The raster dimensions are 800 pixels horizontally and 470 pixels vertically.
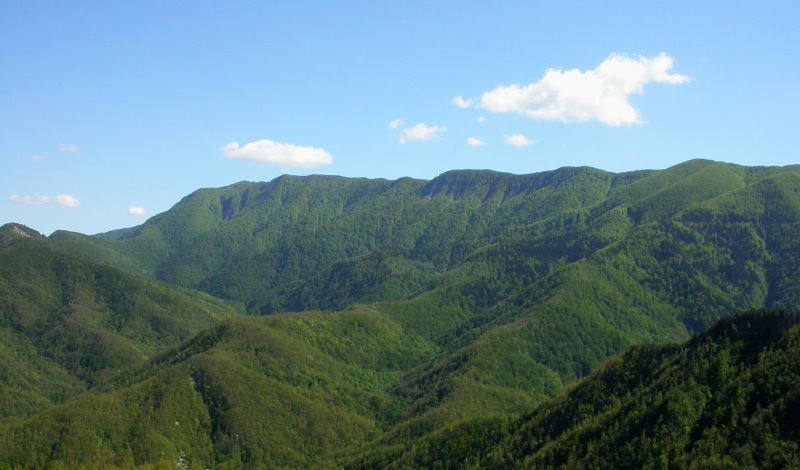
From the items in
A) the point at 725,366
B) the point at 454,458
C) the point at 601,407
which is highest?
the point at 725,366

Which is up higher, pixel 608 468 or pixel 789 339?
pixel 789 339

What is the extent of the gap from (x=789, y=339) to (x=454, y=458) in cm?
8968

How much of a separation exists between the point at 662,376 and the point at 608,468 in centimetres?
3085

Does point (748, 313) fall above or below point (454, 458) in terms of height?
above

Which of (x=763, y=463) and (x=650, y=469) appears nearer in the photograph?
(x=763, y=463)

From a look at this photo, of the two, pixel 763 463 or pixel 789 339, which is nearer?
pixel 763 463

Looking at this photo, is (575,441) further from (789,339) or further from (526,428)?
(789,339)

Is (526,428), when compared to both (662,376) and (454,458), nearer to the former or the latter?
(454,458)

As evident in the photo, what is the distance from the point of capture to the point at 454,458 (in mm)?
196375

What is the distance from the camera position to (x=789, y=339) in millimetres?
146500

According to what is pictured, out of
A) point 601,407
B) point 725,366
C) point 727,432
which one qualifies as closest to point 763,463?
point 727,432

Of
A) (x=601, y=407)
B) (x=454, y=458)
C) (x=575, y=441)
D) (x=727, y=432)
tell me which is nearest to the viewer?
(x=727, y=432)

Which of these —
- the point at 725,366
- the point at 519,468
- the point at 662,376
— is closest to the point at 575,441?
the point at 519,468

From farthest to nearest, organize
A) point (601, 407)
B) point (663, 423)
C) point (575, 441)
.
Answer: point (601, 407), point (575, 441), point (663, 423)
